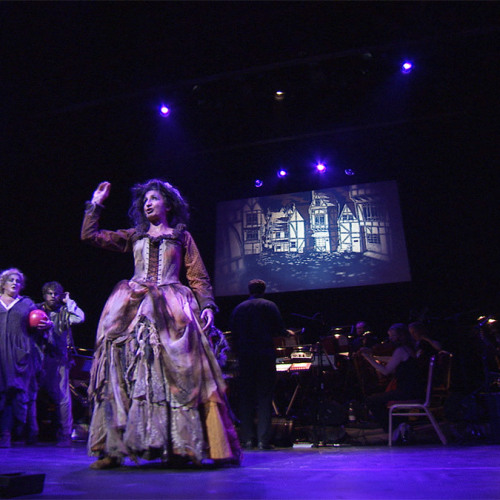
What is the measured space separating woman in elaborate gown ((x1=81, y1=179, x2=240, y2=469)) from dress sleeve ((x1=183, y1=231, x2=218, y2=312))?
3 cm

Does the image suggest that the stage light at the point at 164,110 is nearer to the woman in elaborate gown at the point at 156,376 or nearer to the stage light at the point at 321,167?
Answer: the stage light at the point at 321,167

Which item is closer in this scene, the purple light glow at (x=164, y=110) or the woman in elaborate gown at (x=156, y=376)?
the woman in elaborate gown at (x=156, y=376)

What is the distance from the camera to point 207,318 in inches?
122

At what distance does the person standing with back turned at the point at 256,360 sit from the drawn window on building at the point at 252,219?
487cm

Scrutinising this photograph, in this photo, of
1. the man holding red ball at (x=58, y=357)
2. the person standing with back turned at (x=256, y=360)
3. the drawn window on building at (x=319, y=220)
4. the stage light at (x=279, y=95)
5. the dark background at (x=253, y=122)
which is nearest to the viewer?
the person standing with back turned at (x=256, y=360)

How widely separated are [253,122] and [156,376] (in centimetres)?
776

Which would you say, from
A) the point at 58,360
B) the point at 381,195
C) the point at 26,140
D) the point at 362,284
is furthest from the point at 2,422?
the point at 381,195

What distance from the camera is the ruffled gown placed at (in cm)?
274

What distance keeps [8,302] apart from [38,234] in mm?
3598

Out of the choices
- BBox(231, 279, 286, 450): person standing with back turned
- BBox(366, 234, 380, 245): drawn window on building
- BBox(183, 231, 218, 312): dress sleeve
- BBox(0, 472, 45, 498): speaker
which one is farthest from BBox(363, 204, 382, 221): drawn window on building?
BBox(0, 472, 45, 498): speaker

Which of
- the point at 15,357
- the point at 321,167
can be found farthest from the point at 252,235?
the point at 15,357

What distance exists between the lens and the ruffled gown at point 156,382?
274 cm

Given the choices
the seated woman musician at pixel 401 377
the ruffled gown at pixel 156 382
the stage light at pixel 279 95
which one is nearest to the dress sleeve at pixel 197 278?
the ruffled gown at pixel 156 382

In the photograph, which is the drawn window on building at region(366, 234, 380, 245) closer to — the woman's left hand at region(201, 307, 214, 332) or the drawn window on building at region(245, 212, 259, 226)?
the drawn window on building at region(245, 212, 259, 226)
